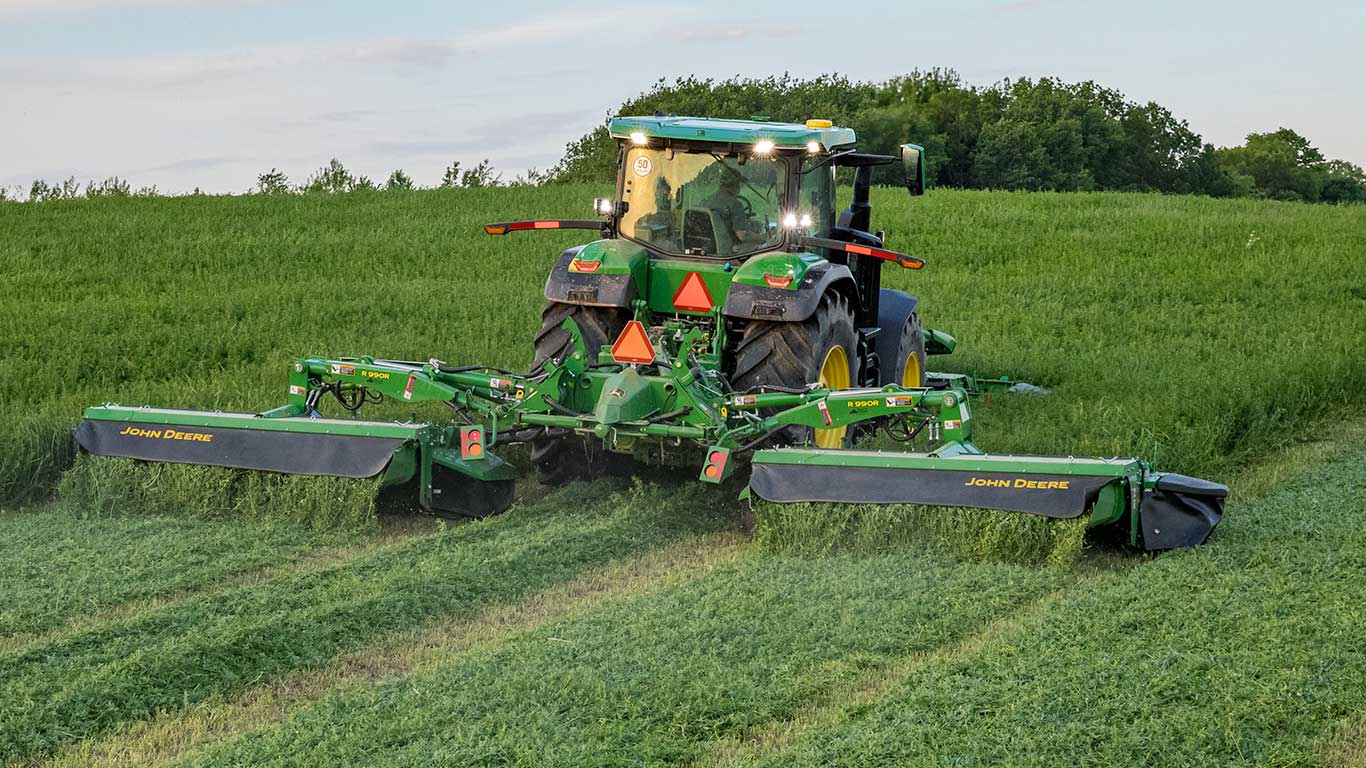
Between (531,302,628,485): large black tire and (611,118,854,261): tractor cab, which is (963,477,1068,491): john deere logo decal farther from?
(531,302,628,485): large black tire

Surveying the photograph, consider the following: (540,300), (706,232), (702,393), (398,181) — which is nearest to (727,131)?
(706,232)

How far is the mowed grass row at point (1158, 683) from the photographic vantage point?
4.49m

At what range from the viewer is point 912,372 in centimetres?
988

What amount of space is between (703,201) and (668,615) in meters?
3.13

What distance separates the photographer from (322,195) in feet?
73.9

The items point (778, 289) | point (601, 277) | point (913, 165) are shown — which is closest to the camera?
point (778, 289)

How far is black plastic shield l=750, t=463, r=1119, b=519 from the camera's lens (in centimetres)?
648

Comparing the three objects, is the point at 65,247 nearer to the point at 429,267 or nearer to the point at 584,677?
the point at 429,267

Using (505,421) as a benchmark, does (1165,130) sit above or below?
above

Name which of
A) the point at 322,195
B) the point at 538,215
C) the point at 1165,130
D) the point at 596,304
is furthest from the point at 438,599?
the point at 1165,130

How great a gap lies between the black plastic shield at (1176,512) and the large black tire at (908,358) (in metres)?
2.76

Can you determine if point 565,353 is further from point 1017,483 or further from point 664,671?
point 664,671

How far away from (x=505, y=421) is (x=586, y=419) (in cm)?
56

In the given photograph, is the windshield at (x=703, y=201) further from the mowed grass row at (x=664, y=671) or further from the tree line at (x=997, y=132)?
the tree line at (x=997, y=132)
